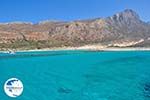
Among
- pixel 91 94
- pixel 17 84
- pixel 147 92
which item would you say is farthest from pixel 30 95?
pixel 17 84

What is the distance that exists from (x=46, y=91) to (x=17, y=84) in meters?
22.7

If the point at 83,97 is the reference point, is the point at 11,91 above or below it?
above

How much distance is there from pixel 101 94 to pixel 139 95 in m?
3.20

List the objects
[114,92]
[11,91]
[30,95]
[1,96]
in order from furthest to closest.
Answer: [114,92]
[30,95]
[1,96]
[11,91]

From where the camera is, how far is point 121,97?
95.2 ft

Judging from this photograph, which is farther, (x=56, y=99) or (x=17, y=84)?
(x=56, y=99)

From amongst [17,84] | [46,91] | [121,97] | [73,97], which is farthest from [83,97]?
[17,84]

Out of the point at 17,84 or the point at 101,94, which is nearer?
the point at 17,84

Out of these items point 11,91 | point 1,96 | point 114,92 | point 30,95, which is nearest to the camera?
point 11,91

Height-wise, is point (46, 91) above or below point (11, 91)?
below

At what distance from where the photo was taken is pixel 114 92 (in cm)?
3228

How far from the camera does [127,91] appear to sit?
3312 cm

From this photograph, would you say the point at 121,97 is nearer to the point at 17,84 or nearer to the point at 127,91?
the point at 127,91

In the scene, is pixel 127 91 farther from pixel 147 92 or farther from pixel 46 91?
pixel 46 91
